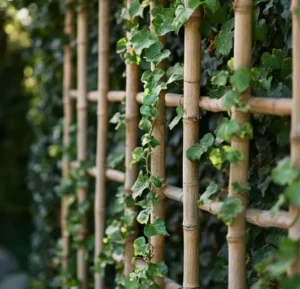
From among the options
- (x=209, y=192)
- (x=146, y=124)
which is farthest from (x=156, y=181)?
(x=209, y=192)

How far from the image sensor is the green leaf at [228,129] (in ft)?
5.22

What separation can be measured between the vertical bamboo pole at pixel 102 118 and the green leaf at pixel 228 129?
3.50 ft

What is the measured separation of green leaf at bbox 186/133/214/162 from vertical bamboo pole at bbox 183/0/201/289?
2cm

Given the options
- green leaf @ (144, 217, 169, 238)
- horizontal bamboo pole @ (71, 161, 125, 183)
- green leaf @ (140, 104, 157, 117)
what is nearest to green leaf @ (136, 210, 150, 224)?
green leaf @ (144, 217, 169, 238)

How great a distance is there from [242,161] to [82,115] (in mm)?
1400

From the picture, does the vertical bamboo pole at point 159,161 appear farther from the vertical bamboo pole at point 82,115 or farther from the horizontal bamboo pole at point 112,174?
the vertical bamboo pole at point 82,115

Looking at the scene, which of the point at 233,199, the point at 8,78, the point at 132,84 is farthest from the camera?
the point at 8,78

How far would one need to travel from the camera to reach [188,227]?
6.09 feet

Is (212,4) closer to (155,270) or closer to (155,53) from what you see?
(155,53)

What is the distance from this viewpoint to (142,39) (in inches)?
77.9

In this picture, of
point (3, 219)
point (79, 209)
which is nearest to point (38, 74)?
point (79, 209)

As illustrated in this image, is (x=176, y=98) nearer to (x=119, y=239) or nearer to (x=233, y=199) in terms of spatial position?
(x=233, y=199)

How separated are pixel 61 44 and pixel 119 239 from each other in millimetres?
1182

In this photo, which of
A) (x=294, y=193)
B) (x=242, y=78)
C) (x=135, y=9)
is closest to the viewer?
(x=294, y=193)
